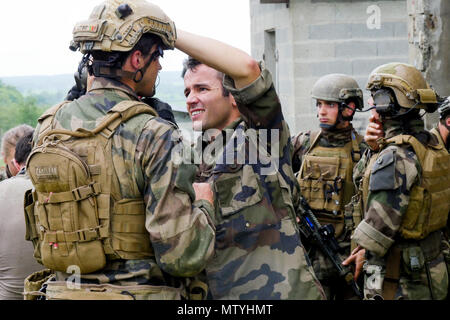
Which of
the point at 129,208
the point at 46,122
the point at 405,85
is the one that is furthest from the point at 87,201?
the point at 405,85

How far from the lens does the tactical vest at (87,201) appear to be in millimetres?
3000

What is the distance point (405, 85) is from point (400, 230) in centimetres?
97

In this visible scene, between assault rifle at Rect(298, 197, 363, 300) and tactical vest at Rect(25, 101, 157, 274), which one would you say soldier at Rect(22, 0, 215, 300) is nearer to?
tactical vest at Rect(25, 101, 157, 274)

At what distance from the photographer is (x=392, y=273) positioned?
483cm

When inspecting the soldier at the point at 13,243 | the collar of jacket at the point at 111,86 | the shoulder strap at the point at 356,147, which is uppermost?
the collar of jacket at the point at 111,86

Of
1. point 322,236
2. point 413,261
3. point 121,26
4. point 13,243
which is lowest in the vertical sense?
point 322,236

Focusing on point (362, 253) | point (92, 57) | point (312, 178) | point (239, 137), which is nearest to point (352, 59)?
point (312, 178)

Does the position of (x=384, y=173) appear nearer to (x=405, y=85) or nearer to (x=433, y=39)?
(x=405, y=85)

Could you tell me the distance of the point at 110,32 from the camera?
3.07m

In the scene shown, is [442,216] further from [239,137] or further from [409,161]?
[239,137]

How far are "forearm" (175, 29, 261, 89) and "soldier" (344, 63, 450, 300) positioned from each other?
1.66m

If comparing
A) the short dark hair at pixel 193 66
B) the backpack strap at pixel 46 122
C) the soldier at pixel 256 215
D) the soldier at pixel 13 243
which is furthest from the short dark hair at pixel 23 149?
the backpack strap at pixel 46 122

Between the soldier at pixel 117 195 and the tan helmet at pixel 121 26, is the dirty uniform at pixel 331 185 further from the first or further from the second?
the tan helmet at pixel 121 26

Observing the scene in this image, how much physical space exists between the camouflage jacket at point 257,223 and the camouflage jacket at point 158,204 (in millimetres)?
616
